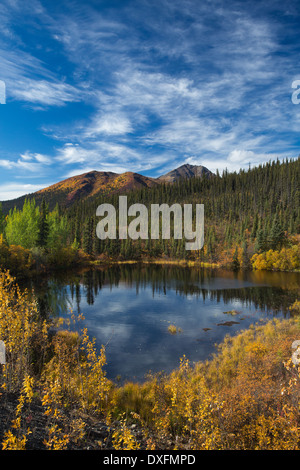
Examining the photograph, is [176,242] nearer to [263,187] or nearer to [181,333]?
[263,187]

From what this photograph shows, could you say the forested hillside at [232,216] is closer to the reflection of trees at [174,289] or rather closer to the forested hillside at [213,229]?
the forested hillside at [213,229]

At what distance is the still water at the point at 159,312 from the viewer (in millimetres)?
20581

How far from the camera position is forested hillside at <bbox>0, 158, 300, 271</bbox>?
7022 cm

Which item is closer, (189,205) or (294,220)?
(294,220)

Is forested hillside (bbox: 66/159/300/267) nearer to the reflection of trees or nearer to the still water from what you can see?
the reflection of trees

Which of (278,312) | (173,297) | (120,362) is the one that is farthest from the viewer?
(173,297)

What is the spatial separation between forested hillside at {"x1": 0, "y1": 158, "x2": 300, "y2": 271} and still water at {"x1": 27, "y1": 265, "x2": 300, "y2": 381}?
2192 cm

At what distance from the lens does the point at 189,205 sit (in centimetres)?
16475

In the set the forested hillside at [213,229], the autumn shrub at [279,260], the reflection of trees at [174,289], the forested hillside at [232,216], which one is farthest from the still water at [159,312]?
the forested hillside at [232,216]

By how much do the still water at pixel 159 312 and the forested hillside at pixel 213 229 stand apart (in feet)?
71.9

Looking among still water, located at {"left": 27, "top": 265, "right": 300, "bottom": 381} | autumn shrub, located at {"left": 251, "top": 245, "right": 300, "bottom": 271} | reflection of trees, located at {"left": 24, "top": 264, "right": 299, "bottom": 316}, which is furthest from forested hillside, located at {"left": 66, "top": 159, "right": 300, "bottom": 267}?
still water, located at {"left": 27, "top": 265, "right": 300, "bottom": 381}

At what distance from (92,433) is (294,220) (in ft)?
383

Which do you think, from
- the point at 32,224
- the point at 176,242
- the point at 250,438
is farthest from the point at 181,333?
the point at 176,242

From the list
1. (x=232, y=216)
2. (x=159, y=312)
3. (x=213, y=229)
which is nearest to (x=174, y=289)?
(x=159, y=312)
